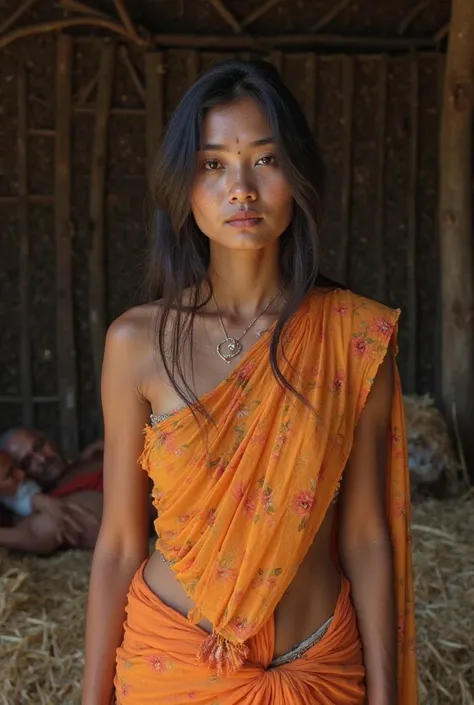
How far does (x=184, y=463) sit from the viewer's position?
152cm

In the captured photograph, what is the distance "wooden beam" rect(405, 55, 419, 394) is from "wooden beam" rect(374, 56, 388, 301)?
0.17 metres

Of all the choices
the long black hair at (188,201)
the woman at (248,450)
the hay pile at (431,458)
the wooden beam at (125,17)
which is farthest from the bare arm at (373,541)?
the wooden beam at (125,17)

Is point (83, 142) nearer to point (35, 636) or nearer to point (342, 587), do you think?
point (35, 636)

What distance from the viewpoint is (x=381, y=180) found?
5.69 meters

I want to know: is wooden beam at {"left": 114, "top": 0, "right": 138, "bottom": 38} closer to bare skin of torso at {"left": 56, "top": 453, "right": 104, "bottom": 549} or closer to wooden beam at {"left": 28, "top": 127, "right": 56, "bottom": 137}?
wooden beam at {"left": 28, "top": 127, "right": 56, "bottom": 137}

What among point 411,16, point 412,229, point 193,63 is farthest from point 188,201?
point 411,16

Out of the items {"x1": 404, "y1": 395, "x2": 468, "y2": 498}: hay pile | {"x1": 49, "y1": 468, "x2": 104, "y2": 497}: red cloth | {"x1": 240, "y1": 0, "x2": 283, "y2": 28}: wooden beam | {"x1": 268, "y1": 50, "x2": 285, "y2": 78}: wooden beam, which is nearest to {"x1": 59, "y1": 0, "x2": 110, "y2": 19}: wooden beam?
{"x1": 240, "y1": 0, "x2": 283, "y2": 28}: wooden beam

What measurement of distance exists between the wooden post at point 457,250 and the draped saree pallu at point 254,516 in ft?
12.5

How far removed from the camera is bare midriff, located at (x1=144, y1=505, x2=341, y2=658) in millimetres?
1513

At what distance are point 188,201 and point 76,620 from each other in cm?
237

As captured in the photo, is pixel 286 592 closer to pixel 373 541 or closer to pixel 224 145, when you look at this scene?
pixel 373 541

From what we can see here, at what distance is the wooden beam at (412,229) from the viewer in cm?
562

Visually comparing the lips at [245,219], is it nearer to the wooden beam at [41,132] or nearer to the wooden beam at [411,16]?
the wooden beam at [41,132]

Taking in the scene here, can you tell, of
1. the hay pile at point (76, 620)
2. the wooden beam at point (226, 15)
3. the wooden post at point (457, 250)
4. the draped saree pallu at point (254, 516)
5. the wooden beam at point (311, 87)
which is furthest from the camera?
the wooden beam at point (311, 87)
